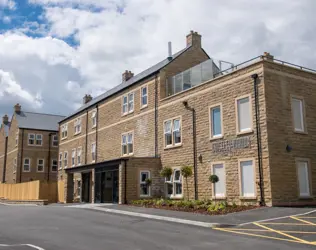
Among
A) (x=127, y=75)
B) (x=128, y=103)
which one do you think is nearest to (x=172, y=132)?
(x=128, y=103)

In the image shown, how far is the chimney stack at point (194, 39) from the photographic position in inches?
1259

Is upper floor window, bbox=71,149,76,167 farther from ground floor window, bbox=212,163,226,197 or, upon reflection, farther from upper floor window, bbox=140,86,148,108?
ground floor window, bbox=212,163,226,197

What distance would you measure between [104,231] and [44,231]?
2.13 meters

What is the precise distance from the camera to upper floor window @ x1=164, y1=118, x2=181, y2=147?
2642 cm

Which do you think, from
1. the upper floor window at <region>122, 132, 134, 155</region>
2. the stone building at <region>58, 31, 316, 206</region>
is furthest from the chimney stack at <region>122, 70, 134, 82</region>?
the upper floor window at <region>122, 132, 134, 155</region>

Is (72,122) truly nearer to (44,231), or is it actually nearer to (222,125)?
(222,125)

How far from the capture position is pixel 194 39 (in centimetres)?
3206

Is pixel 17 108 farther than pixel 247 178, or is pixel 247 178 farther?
pixel 17 108

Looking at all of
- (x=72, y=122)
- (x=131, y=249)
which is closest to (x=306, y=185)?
(x=131, y=249)

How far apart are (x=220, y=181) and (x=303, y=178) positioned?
438 centimetres

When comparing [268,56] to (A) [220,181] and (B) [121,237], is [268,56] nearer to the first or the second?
(A) [220,181]

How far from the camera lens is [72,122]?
44.2m

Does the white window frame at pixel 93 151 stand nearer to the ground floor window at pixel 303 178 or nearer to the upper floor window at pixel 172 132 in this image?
the upper floor window at pixel 172 132

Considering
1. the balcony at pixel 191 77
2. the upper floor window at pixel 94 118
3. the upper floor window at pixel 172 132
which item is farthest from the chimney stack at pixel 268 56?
the upper floor window at pixel 94 118
